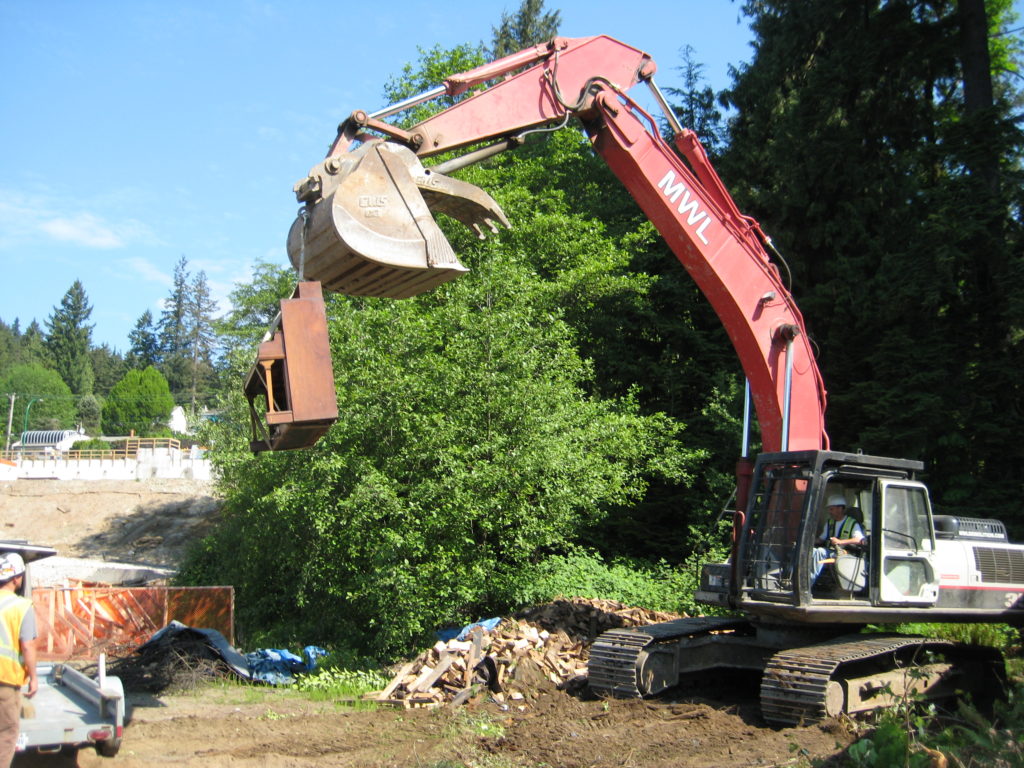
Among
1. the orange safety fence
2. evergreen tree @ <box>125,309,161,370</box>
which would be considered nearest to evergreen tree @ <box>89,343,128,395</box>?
evergreen tree @ <box>125,309,161,370</box>

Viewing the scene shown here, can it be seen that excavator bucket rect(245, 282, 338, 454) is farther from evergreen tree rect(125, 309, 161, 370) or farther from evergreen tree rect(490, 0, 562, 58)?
evergreen tree rect(125, 309, 161, 370)

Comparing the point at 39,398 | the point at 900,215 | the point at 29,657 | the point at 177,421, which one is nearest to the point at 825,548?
the point at 29,657

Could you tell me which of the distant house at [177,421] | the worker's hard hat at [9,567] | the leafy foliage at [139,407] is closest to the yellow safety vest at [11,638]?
the worker's hard hat at [9,567]

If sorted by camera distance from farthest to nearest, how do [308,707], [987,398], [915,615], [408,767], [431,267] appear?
[987,398] → [308,707] → [915,615] → [408,767] → [431,267]

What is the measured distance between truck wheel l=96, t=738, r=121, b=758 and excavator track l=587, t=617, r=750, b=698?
170 inches

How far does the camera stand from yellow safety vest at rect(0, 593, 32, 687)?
17.7ft

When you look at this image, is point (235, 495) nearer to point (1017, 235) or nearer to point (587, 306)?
point (587, 306)

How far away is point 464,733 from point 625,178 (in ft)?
17.6

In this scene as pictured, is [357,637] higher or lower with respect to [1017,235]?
lower

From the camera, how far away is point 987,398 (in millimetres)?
14953

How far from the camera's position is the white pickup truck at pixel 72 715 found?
19.4 feet

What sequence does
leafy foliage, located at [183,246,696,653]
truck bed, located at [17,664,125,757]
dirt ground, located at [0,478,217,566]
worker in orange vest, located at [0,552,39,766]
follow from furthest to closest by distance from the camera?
1. dirt ground, located at [0,478,217,566]
2. leafy foliage, located at [183,246,696,653]
3. truck bed, located at [17,664,125,757]
4. worker in orange vest, located at [0,552,39,766]

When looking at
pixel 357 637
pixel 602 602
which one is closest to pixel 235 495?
pixel 357 637

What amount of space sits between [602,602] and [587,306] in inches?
377
